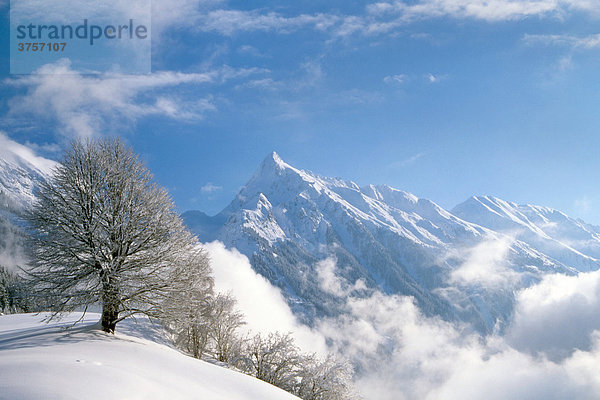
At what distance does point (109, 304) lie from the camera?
716 inches

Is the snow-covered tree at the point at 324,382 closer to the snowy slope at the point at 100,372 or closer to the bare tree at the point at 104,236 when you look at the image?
the snowy slope at the point at 100,372

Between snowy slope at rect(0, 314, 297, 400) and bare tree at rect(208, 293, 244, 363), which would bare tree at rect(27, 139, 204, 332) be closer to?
snowy slope at rect(0, 314, 297, 400)

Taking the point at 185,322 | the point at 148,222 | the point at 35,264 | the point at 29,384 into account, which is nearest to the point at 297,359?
the point at 185,322

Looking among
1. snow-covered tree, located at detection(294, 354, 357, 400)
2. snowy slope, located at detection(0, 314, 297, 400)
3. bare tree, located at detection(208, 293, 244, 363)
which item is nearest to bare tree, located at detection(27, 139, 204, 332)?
snowy slope, located at detection(0, 314, 297, 400)

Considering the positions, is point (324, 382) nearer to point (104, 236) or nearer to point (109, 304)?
point (109, 304)

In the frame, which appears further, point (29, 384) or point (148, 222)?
point (148, 222)

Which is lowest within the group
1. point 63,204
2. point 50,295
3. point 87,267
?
point 50,295

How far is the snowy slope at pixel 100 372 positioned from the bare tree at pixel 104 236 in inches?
77.4

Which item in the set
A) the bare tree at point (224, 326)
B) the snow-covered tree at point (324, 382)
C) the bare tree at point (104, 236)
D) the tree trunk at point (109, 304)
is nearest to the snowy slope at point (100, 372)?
the tree trunk at point (109, 304)

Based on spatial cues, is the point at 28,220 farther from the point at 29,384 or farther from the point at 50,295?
the point at 29,384

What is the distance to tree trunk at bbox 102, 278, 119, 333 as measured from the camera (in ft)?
57.6

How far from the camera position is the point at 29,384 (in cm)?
953

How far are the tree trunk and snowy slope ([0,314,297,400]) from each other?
623mm

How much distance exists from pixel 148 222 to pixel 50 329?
23.6ft
